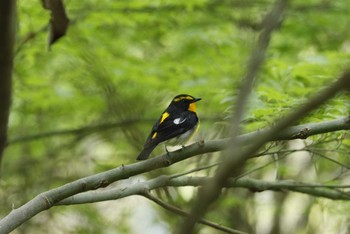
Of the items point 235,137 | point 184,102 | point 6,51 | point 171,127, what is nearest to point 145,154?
point 171,127

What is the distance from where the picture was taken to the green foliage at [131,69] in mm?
6641

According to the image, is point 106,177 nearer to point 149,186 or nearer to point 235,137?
point 149,186

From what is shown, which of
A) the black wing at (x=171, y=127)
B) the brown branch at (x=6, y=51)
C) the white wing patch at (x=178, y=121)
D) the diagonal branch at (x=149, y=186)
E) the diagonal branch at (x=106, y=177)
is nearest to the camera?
the brown branch at (x=6, y=51)

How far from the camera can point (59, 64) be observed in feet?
25.4

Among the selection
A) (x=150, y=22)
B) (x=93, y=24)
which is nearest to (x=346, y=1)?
(x=150, y=22)

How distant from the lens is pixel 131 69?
275 inches

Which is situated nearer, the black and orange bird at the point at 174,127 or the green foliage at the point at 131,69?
the black and orange bird at the point at 174,127

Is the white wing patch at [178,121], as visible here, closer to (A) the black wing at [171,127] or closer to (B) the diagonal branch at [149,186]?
(A) the black wing at [171,127]

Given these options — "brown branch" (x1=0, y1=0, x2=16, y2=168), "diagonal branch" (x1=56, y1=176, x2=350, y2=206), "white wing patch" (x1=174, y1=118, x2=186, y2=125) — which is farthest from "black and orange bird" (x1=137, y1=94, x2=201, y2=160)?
"brown branch" (x1=0, y1=0, x2=16, y2=168)

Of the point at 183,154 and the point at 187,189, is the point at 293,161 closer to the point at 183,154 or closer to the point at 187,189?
the point at 187,189

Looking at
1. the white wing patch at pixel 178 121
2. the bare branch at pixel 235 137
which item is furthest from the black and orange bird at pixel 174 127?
the bare branch at pixel 235 137

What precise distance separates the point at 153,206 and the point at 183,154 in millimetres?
5288

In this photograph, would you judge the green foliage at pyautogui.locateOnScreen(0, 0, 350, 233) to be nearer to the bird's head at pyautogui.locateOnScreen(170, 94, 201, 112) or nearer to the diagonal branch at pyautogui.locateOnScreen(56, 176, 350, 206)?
the bird's head at pyautogui.locateOnScreen(170, 94, 201, 112)

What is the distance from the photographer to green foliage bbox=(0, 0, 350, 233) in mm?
6641
